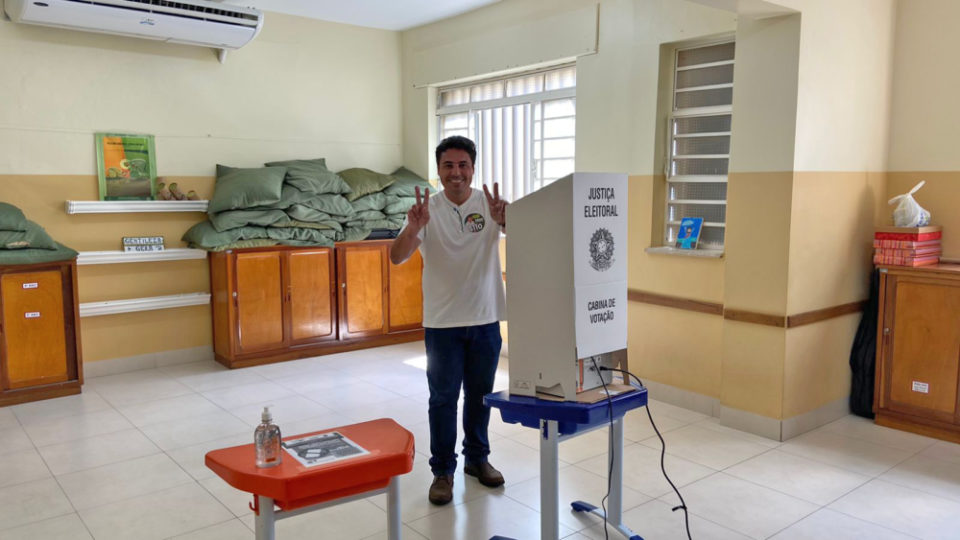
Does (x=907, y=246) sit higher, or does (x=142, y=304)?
(x=907, y=246)

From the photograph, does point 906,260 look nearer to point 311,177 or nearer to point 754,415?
point 754,415

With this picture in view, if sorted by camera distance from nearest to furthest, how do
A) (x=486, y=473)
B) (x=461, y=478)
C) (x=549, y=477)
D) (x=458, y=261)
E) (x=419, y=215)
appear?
(x=549, y=477) < (x=419, y=215) < (x=458, y=261) < (x=486, y=473) < (x=461, y=478)

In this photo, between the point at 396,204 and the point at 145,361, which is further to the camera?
the point at 396,204

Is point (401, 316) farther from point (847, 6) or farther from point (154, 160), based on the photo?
point (847, 6)

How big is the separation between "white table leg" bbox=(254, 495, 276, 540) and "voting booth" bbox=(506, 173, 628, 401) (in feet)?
3.06

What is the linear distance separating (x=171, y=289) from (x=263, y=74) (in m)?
2.13

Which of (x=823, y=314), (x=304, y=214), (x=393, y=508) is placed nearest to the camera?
(x=393, y=508)

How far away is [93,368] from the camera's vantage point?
5.70 meters

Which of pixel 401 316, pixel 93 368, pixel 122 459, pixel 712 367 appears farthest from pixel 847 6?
pixel 93 368

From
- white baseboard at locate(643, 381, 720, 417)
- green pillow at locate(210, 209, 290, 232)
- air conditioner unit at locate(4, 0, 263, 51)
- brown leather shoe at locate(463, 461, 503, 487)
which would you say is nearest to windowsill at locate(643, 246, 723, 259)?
white baseboard at locate(643, 381, 720, 417)

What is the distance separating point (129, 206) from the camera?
219 inches

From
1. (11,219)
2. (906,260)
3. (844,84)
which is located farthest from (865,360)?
(11,219)

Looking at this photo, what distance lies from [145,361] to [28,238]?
1.47m

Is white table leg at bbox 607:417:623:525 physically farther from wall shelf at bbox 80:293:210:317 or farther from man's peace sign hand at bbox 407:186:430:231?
wall shelf at bbox 80:293:210:317
